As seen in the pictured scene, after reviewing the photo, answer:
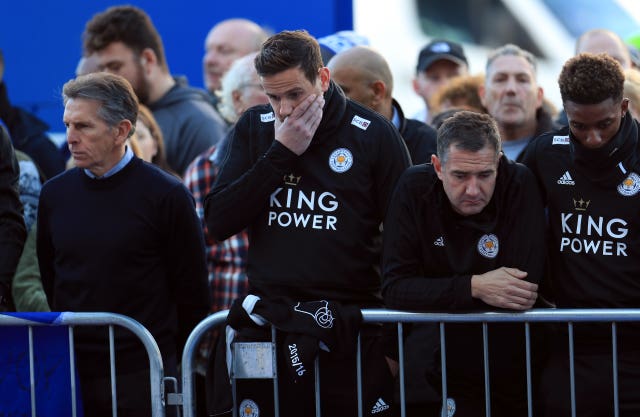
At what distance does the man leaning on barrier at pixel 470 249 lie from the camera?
4.58 m

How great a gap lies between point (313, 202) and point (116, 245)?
0.86 metres

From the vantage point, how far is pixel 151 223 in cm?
506

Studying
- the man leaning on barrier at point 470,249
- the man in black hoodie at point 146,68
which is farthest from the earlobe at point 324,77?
the man in black hoodie at point 146,68

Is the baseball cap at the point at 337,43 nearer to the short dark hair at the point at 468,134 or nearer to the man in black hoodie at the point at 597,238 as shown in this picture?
the short dark hair at the point at 468,134

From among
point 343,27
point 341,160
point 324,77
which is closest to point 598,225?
point 341,160

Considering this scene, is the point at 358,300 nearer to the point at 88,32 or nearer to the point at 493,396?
the point at 493,396

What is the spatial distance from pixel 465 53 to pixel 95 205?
4.45 metres

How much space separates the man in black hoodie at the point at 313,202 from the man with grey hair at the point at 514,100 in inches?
77.6

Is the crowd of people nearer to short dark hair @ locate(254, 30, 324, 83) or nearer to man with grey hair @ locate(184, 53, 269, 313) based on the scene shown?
short dark hair @ locate(254, 30, 324, 83)

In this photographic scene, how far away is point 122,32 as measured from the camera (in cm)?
742

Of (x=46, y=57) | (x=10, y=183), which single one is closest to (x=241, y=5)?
(x=46, y=57)

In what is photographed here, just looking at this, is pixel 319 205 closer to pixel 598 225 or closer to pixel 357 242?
pixel 357 242

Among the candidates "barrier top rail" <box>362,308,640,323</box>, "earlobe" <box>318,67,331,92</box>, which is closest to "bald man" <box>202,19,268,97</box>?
"earlobe" <box>318,67,331,92</box>

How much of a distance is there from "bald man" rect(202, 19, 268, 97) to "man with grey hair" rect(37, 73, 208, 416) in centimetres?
320
